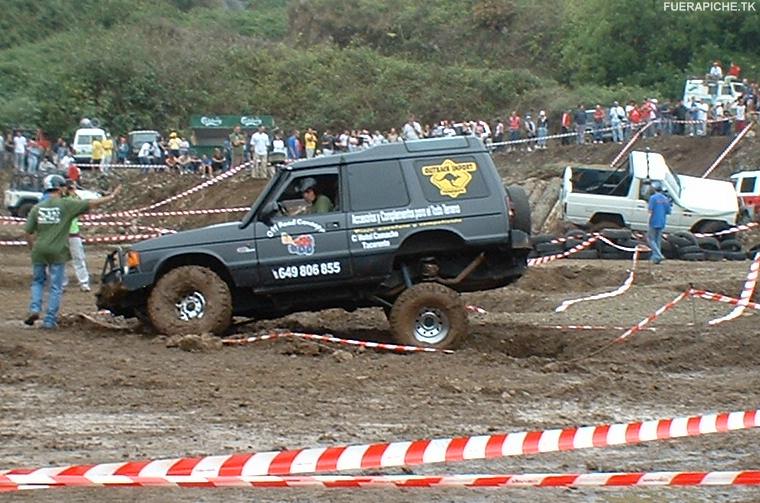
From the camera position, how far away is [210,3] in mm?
71312

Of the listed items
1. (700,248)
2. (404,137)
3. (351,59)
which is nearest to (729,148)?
(404,137)

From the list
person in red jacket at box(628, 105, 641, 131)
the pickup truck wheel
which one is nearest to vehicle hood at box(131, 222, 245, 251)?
the pickup truck wheel

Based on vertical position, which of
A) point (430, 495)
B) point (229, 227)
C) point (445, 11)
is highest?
point (445, 11)

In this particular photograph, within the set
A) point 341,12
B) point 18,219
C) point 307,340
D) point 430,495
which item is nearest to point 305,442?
point 430,495

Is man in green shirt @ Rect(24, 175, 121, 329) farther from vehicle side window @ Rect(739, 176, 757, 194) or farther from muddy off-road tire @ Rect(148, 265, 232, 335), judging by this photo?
vehicle side window @ Rect(739, 176, 757, 194)

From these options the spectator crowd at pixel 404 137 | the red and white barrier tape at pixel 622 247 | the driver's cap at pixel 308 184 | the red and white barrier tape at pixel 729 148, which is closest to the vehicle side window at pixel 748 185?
the red and white barrier tape at pixel 729 148

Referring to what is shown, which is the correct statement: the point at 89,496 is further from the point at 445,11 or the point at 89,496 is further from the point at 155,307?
the point at 445,11

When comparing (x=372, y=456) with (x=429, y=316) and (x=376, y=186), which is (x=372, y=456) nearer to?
(x=429, y=316)

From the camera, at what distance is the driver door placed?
1324cm

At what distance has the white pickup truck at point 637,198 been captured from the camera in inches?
1088

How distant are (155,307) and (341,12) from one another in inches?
1989

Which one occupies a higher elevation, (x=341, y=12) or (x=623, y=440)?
Answer: (x=341, y=12)

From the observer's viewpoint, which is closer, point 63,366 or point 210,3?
point 63,366

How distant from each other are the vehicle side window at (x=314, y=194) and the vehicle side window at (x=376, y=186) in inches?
7.6
